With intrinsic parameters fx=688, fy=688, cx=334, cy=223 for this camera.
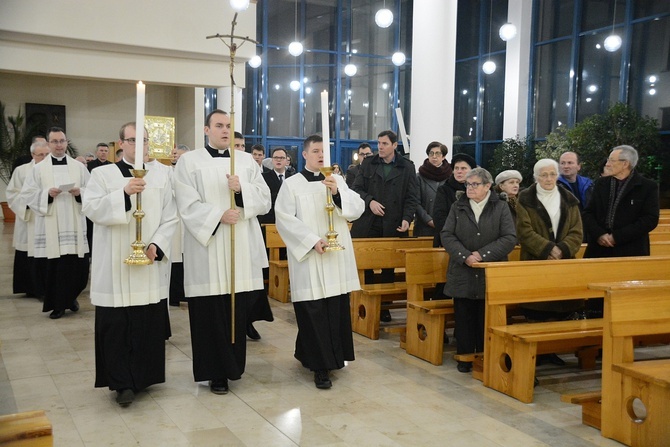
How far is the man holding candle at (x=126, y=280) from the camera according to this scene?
165 inches

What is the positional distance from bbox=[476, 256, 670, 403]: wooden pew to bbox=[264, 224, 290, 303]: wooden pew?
3342 millimetres

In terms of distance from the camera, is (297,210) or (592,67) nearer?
(297,210)

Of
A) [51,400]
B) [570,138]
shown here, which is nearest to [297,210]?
[51,400]

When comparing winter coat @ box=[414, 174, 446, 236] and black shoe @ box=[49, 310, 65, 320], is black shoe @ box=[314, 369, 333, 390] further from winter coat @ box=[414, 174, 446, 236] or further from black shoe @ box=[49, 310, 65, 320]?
black shoe @ box=[49, 310, 65, 320]

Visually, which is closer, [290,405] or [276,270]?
[290,405]

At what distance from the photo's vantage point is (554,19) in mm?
16719

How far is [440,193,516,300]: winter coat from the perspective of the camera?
4.87 m

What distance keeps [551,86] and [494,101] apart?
7.20 ft

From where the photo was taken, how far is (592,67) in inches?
618

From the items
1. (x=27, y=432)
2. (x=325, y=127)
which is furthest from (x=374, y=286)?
(x=27, y=432)

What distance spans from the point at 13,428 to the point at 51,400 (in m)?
2.81

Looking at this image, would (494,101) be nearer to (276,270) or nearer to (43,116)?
(43,116)

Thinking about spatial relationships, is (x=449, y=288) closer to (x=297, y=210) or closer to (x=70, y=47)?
(x=297, y=210)

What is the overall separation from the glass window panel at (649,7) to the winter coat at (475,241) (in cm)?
1108
